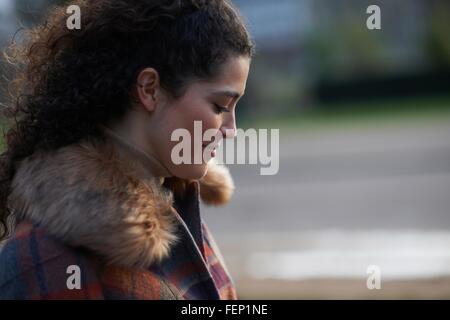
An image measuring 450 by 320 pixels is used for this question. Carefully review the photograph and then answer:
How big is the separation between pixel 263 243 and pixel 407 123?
11.4 metres

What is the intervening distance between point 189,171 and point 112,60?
36 centimetres

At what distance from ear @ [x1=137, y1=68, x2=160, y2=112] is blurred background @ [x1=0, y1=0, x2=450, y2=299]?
589mm

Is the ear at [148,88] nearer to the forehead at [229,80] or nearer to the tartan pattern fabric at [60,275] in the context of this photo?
the forehead at [229,80]

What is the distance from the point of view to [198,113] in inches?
72.6

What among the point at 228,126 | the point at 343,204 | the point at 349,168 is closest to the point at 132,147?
the point at 228,126

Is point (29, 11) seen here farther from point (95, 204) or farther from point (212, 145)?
point (95, 204)

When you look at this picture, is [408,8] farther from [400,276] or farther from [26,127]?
[26,127]

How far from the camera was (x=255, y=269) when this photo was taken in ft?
19.3

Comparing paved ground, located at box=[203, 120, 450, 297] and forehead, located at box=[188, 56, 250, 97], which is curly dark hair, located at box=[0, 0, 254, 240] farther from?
paved ground, located at box=[203, 120, 450, 297]

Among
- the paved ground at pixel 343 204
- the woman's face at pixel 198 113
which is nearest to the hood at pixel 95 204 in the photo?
the woman's face at pixel 198 113

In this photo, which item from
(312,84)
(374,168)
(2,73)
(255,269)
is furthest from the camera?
(312,84)

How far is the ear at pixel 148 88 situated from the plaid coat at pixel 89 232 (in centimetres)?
15
